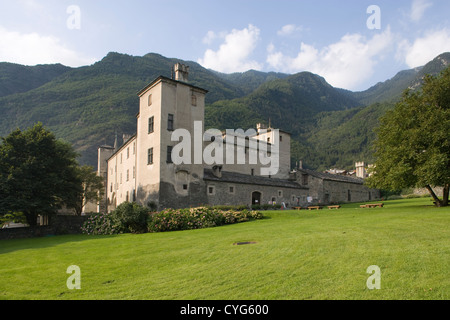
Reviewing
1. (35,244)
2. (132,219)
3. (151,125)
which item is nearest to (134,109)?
(151,125)

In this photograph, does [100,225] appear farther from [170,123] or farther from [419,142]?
[419,142]

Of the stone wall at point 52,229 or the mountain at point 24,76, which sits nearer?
the stone wall at point 52,229

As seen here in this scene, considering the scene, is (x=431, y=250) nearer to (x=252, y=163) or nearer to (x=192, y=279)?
(x=192, y=279)

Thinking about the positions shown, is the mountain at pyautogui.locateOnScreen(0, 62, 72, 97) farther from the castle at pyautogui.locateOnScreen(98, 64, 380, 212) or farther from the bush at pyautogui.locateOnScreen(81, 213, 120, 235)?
the bush at pyautogui.locateOnScreen(81, 213, 120, 235)

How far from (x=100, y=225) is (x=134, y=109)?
9441 cm

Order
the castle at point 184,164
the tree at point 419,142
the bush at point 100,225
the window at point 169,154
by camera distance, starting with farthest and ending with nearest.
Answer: the castle at point 184,164
the window at point 169,154
the bush at point 100,225
the tree at point 419,142

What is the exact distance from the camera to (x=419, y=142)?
2205 centimetres

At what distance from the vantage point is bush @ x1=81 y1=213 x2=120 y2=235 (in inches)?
939

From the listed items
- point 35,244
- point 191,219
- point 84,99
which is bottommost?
point 35,244

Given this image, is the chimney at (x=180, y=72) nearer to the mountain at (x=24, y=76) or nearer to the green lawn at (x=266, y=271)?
the green lawn at (x=266, y=271)

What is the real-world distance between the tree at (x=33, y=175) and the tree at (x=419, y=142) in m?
28.3

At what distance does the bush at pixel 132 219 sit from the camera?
22688 millimetres

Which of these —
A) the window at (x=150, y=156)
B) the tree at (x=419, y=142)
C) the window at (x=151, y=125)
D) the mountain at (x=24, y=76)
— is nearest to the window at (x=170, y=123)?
the window at (x=151, y=125)
